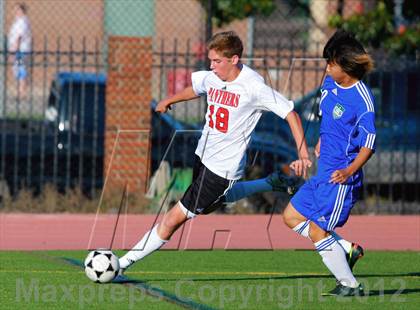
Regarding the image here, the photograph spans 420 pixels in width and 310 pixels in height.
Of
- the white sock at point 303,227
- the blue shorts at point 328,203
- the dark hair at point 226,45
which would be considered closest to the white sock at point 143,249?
the white sock at point 303,227

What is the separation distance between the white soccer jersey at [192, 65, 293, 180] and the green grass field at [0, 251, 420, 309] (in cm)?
104

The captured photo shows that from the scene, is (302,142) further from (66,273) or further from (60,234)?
(60,234)

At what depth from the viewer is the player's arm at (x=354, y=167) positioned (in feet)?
28.0

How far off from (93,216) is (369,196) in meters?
4.67

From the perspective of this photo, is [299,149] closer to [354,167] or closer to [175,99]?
[354,167]

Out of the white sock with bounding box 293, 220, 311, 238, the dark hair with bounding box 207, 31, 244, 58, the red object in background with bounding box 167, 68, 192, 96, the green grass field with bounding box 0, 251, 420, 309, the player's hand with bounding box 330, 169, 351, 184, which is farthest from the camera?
the red object in background with bounding box 167, 68, 192, 96

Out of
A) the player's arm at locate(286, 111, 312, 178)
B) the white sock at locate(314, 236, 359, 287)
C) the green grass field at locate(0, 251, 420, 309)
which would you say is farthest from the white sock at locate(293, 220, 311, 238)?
the green grass field at locate(0, 251, 420, 309)

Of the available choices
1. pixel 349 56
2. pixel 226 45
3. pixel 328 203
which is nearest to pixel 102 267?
pixel 328 203

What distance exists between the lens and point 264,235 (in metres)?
13.8

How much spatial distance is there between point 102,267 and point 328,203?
1.90 m

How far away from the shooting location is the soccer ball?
9.16 meters

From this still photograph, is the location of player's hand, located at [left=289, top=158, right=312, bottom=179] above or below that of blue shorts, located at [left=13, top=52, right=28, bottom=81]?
below

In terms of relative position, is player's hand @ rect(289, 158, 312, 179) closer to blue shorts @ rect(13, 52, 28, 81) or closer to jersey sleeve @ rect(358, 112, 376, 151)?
jersey sleeve @ rect(358, 112, 376, 151)

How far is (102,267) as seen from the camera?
9.16m
